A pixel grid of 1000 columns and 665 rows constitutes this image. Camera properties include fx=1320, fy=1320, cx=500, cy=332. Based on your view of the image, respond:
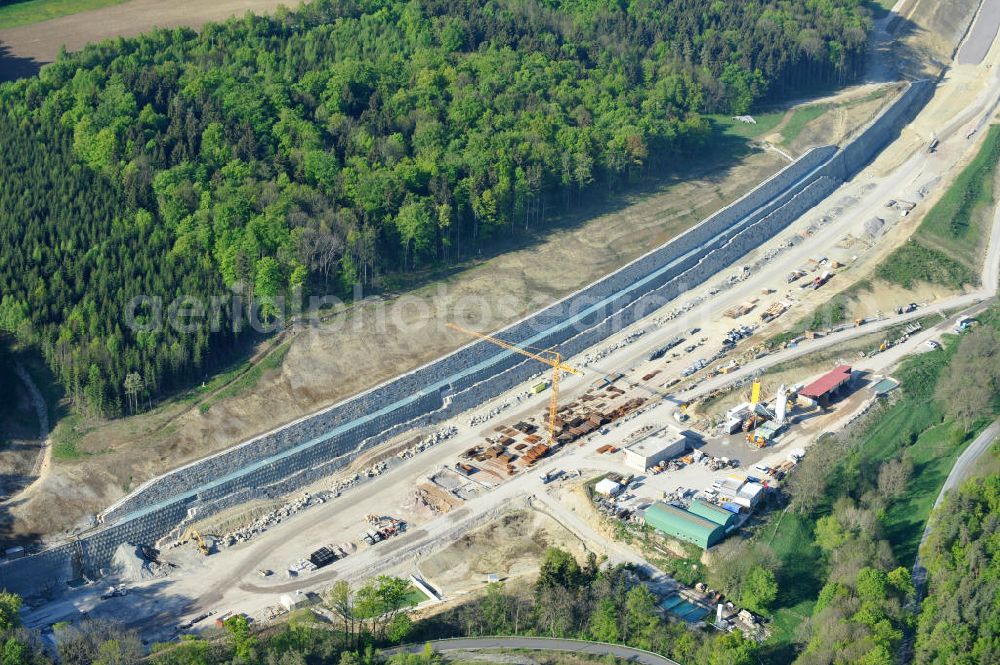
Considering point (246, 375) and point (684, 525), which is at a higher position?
point (246, 375)

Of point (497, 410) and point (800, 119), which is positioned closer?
point (497, 410)

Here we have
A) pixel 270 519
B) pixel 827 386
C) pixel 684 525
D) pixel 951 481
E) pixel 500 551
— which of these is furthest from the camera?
pixel 827 386

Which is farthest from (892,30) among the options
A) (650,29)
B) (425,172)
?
(425,172)

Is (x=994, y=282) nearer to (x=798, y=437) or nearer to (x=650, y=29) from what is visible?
(x=798, y=437)

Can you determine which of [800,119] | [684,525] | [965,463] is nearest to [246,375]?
[684,525]

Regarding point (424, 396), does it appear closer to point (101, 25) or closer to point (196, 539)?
point (196, 539)

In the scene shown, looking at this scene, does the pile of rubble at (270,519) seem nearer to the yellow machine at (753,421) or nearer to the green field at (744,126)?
the yellow machine at (753,421)
